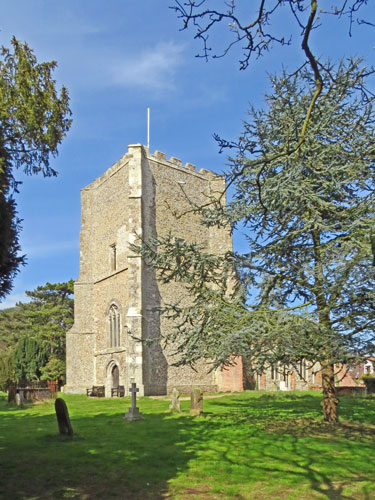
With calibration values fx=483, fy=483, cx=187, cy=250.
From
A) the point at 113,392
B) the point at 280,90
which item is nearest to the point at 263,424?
the point at 280,90

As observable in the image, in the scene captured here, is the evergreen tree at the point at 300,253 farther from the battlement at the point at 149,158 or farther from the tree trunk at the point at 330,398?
the battlement at the point at 149,158

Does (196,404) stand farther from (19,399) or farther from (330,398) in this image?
(19,399)

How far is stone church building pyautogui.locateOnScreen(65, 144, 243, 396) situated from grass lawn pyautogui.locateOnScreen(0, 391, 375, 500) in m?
11.8

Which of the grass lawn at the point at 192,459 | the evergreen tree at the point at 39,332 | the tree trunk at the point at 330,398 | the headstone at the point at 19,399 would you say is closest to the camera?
the grass lawn at the point at 192,459

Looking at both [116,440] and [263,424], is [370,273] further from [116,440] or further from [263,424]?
[116,440]

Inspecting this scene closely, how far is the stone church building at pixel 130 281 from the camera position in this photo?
24109 mm

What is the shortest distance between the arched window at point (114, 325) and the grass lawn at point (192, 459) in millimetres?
14008

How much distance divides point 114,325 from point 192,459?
19462mm

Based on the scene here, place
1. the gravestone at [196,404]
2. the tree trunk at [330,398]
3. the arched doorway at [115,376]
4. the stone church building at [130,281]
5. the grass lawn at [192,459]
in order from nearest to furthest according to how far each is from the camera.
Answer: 1. the grass lawn at [192,459]
2. the tree trunk at [330,398]
3. the gravestone at [196,404]
4. the stone church building at [130,281]
5. the arched doorway at [115,376]

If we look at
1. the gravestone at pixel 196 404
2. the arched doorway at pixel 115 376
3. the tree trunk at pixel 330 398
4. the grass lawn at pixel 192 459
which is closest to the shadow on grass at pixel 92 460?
the grass lawn at pixel 192 459

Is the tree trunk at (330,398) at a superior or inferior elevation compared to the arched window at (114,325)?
inferior

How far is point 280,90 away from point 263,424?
27.4 ft

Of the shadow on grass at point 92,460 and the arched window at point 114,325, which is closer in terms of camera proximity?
the shadow on grass at point 92,460

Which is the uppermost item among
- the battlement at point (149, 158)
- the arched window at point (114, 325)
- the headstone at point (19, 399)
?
the battlement at point (149, 158)
